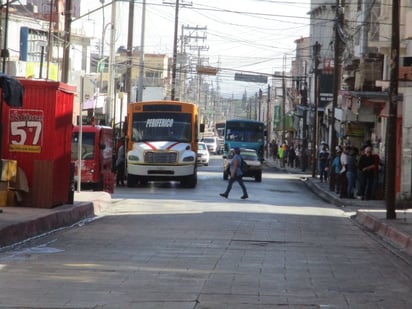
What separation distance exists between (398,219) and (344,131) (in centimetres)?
2617

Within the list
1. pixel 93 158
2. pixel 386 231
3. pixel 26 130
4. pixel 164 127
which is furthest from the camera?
pixel 164 127

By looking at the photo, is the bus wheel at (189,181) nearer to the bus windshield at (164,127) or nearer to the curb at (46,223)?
the bus windshield at (164,127)

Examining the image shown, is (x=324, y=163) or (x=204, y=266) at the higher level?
(x=324, y=163)

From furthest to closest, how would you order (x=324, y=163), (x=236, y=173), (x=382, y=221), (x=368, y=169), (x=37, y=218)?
(x=324, y=163), (x=368, y=169), (x=236, y=173), (x=382, y=221), (x=37, y=218)

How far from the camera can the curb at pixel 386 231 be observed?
17.2 metres

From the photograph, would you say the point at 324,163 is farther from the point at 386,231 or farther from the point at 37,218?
the point at 37,218

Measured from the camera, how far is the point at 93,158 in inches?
1288

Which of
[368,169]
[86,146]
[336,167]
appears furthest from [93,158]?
[336,167]

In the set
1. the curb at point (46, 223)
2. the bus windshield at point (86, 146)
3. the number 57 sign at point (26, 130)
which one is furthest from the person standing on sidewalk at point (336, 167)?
the number 57 sign at point (26, 130)

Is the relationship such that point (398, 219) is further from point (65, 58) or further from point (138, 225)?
point (65, 58)

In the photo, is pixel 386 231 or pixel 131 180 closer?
pixel 386 231

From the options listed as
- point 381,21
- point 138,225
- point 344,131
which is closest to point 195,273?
point 138,225

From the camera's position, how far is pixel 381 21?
3428 centimetres

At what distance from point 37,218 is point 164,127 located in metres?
20.5
